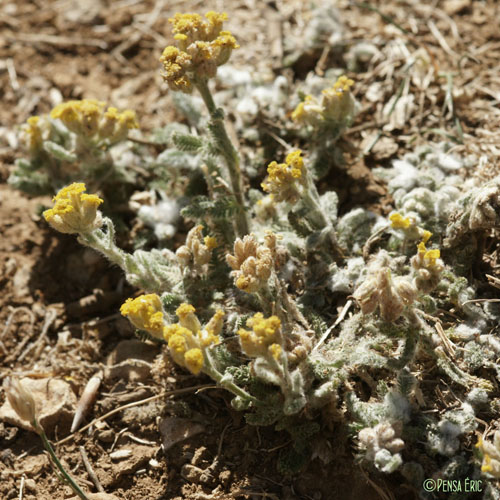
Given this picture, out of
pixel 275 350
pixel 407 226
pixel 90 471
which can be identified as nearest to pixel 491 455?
pixel 275 350

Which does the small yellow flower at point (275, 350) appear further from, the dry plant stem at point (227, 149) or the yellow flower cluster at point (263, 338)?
the dry plant stem at point (227, 149)

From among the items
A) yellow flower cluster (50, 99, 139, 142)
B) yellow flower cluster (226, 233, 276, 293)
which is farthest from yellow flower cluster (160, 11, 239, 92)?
yellow flower cluster (226, 233, 276, 293)

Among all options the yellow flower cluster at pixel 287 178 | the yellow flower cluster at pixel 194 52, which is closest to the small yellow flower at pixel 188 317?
the yellow flower cluster at pixel 287 178

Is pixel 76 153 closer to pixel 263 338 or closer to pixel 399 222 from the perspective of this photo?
pixel 263 338

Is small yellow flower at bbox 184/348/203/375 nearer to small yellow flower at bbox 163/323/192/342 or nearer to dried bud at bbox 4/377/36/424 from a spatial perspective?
small yellow flower at bbox 163/323/192/342

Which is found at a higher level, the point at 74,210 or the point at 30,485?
the point at 74,210

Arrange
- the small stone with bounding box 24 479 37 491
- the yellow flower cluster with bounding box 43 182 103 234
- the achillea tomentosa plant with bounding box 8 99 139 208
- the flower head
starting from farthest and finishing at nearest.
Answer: the achillea tomentosa plant with bounding box 8 99 139 208 < the flower head < the small stone with bounding box 24 479 37 491 < the yellow flower cluster with bounding box 43 182 103 234
